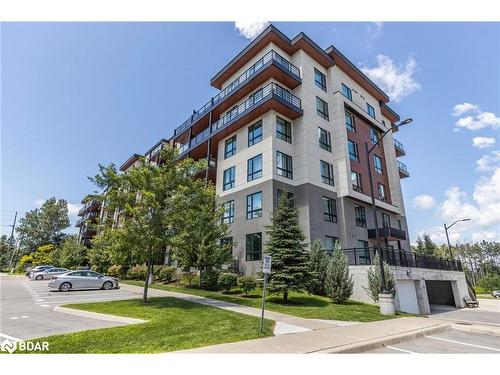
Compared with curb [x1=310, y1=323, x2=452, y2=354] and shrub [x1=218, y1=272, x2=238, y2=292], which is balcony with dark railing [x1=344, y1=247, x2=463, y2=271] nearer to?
curb [x1=310, y1=323, x2=452, y2=354]

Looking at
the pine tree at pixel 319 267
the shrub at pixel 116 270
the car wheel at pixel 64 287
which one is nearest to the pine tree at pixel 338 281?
the pine tree at pixel 319 267

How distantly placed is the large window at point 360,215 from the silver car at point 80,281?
21.4 meters

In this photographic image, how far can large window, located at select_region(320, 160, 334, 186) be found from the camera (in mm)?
25264

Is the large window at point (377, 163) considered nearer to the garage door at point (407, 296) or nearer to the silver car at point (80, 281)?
the garage door at point (407, 296)

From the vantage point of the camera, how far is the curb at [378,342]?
277 inches

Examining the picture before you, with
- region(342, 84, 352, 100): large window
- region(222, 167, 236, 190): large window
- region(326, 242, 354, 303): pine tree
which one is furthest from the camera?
region(342, 84, 352, 100): large window

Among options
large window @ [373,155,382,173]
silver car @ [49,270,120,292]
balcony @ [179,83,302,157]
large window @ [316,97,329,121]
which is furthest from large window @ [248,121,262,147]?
silver car @ [49,270,120,292]

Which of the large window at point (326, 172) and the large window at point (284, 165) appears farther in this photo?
the large window at point (326, 172)

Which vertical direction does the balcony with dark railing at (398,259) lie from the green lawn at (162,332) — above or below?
above

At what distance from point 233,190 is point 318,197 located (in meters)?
7.74

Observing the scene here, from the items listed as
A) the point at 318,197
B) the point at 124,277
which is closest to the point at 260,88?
the point at 318,197

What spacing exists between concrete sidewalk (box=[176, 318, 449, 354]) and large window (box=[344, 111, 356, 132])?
22.0 m

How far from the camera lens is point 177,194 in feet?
49.9

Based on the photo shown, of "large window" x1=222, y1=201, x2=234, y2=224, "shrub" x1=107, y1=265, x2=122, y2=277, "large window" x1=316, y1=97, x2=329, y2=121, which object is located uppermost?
"large window" x1=316, y1=97, x2=329, y2=121
